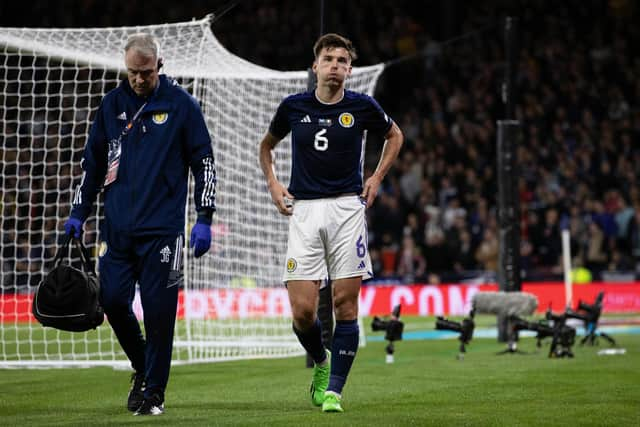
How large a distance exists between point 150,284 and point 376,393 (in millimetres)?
2056

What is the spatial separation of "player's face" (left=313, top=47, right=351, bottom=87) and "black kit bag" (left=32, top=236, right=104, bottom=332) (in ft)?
6.04

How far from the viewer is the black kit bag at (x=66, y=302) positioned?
20.3 feet

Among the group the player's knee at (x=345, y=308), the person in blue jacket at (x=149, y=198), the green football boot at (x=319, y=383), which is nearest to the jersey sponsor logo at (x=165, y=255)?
the person in blue jacket at (x=149, y=198)

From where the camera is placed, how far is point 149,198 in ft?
21.0

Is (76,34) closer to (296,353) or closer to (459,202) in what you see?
(296,353)

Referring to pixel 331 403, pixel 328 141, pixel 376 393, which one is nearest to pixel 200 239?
pixel 328 141

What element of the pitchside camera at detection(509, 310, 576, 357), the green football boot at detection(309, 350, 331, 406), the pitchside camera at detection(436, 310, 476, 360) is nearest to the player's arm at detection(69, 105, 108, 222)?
the green football boot at detection(309, 350, 331, 406)

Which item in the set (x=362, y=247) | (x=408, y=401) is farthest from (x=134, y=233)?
(x=408, y=401)

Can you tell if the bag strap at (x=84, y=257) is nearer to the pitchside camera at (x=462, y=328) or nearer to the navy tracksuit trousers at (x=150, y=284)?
the navy tracksuit trousers at (x=150, y=284)

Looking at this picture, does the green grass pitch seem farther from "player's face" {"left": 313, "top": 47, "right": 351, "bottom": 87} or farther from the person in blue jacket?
"player's face" {"left": 313, "top": 47, "right": 351, "bottom": 87}

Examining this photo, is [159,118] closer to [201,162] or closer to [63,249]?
[201,162]

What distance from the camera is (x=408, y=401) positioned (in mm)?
7148

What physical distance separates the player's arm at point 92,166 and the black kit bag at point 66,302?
0.46 meters

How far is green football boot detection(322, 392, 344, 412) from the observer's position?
644 cm
